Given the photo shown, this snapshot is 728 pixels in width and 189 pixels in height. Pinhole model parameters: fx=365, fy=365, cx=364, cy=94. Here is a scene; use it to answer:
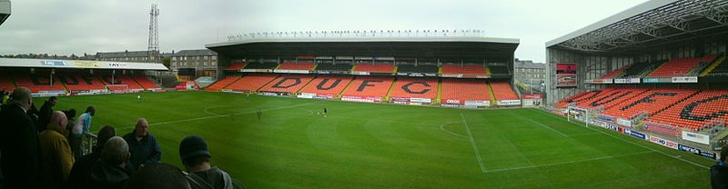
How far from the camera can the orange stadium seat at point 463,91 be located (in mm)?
25489

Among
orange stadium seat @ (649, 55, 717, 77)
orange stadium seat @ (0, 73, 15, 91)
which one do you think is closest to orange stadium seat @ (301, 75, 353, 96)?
orange stadium seat @ (0, 73, 15, 91)

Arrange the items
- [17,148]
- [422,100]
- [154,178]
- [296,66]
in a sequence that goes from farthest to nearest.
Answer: [296,66] → [422,100] → [17,148] → [154,178]

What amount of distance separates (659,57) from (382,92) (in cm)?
1694

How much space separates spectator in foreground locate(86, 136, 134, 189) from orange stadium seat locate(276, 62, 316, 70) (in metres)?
30.8

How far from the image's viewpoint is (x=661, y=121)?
12930 millimetres

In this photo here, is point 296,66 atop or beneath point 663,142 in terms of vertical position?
atop

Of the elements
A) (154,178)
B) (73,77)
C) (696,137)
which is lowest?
(696,137)

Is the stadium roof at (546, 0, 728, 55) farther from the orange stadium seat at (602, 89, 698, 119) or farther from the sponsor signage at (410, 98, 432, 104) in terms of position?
the sponsor signage at (410, 98, 432, 104)

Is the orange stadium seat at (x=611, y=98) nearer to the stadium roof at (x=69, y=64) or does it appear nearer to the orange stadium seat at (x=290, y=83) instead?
the orange stadium seat at (x=290, y=83)

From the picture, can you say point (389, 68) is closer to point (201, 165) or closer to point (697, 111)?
point (697, 111)

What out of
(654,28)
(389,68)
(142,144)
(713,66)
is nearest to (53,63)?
(389,68)

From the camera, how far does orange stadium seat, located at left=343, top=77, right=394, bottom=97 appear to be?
90.9 ft

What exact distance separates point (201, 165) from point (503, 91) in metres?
27.9

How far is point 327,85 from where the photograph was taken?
30.0 meters
